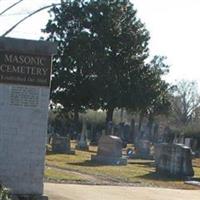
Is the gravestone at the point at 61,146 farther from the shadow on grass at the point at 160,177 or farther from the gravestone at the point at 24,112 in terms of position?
the gravestone at the point at 24,112

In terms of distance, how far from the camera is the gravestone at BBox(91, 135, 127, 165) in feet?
98.2

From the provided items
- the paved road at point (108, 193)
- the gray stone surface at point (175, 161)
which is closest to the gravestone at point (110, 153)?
the gray stone surface at point (175, 161)

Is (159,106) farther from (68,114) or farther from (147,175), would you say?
(147,175)

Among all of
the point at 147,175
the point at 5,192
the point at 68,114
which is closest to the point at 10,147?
the point at 5,192

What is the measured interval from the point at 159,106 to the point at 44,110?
172 feet

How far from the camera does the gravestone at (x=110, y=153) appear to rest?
29938 millimetres

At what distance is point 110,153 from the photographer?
3092 cm

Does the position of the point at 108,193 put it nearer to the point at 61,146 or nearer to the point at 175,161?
the point at 175,161

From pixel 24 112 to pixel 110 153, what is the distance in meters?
17.9

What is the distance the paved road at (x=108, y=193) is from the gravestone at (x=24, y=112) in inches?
41.5

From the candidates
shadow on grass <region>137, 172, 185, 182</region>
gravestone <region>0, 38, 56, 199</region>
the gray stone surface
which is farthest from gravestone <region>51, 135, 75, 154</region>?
gravestone <region>0, 38, 56, 199</region>

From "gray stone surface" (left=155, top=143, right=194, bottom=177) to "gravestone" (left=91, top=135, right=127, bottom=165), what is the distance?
380 cm

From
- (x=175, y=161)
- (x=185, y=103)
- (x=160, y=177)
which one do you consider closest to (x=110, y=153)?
(x=175, y=161)

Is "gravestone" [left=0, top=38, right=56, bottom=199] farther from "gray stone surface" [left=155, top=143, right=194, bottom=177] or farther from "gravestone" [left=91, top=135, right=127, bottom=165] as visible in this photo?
"gravestone" [left=91, top=135, right=127, bottom=165]
